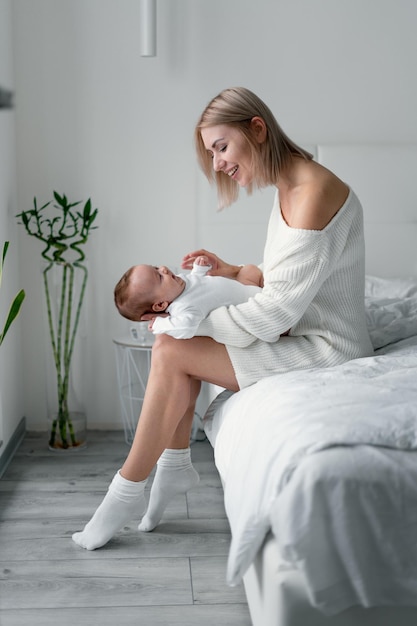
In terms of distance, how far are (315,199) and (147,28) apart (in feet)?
4.91

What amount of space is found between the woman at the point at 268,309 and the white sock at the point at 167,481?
0.06 meters

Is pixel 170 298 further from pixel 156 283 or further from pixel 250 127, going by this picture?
pixel 250 127

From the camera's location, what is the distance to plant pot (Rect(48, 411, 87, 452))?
10.5ft

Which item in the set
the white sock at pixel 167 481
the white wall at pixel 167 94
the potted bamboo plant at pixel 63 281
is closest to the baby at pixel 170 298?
the white sock at pixel 167 481

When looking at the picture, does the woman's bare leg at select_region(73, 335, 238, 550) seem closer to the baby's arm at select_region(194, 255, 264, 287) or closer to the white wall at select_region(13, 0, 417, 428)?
the baby's arm at select_region(194, 255, 264, 287)

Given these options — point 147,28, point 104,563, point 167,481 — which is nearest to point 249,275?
point 167,481

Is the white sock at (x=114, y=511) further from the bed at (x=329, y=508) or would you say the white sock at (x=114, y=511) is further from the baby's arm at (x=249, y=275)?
the baby's arm at (x=249, y=275)

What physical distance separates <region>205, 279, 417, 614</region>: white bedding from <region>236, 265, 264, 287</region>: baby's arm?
85 cm

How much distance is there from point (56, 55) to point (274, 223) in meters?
1.56

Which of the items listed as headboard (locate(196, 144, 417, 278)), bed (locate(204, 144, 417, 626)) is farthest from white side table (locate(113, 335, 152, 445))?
bed (locate(204, 144, 417, 626))

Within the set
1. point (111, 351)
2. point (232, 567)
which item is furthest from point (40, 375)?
point (232, 567)

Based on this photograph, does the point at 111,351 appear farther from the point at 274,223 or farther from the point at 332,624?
the point at 332,624

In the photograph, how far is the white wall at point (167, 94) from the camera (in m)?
3.29

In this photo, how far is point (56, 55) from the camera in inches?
129
